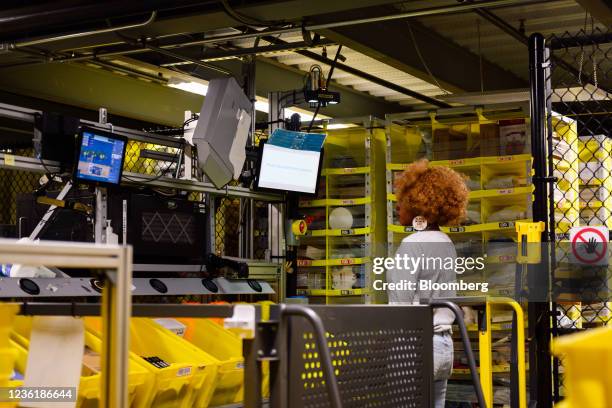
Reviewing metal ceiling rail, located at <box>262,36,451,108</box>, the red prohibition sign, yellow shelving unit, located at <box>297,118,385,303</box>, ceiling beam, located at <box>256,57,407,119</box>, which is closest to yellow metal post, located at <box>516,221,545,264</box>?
the red prohibition sign

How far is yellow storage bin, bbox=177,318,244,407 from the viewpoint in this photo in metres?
5.16

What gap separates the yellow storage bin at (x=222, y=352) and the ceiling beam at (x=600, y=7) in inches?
113

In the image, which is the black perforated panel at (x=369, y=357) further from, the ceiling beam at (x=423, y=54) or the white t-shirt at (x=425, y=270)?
the ceiling beam at (x=423, y=54)

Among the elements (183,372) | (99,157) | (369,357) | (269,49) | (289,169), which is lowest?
(183,372)

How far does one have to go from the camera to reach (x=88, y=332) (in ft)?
14.8

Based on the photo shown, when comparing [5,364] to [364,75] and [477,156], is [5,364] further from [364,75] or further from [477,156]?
[364,75]

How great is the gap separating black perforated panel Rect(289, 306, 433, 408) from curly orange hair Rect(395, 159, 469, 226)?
73.3 inches

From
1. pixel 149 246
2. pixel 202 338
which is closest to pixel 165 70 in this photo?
pixel 149 246

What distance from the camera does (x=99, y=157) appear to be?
5.52 meters

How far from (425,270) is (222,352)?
1646 mm

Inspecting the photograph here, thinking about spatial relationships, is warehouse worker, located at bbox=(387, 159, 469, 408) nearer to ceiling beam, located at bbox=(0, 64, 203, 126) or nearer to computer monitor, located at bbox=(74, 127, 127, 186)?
computer monitor, located at bbox=(74, 127, 127, 186)

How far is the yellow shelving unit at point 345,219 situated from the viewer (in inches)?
295

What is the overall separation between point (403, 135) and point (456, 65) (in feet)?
8.49

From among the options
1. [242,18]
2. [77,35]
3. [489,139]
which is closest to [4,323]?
[242,18]
